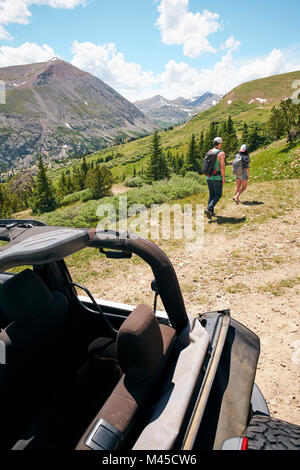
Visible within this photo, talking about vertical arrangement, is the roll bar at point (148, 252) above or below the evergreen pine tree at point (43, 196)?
above

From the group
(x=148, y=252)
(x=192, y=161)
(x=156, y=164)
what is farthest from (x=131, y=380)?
(x=192, y=161)

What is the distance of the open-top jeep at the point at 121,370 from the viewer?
5.43 ft

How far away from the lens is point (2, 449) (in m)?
2.30

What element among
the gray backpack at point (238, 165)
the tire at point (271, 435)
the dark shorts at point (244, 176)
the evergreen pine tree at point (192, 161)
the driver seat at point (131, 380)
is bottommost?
the tire at point (271, 435)

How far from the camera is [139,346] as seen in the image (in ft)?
5.51

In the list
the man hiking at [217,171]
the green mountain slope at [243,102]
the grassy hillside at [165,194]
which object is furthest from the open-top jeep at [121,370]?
the green mountain slope at [243,102]

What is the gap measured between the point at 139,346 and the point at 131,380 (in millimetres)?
352

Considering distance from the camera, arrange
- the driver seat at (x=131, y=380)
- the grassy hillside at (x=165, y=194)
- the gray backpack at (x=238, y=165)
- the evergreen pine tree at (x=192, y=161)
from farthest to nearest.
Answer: the evergreen pine tree at (x=192, y=161) < the grassy hillside at (x=165, y=194) < the gray backpack at (x=238, y=165) < the driver seat at (x=131, y=380)

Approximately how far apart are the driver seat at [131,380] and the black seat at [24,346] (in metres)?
1.10

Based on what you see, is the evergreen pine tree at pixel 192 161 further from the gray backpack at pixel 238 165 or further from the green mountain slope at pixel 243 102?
the green mountain slope at pixel 243 102

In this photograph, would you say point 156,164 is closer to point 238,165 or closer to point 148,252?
point 238,165
